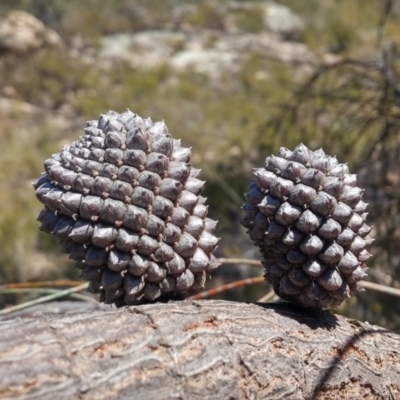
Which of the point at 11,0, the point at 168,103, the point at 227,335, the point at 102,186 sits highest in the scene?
the point at 11,0

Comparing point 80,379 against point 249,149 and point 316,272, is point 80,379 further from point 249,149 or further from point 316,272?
point 249,149

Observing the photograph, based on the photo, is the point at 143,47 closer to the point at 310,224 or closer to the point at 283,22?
the point at 283,22

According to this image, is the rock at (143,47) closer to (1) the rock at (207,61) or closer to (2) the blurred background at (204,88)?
(2) the blurred background at (204,88)

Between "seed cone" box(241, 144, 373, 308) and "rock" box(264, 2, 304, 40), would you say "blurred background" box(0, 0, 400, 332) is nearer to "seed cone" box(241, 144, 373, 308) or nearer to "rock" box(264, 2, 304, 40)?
"rock" box(264, 2, 304, 40)

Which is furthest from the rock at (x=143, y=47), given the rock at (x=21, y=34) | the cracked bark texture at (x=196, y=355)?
the cracked bark texture at (x=196, y=355)

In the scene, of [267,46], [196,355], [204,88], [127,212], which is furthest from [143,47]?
[196,355]

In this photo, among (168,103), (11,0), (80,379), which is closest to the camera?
(80,379)

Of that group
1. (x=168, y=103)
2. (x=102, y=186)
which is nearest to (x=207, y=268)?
(x=102, y=186)
